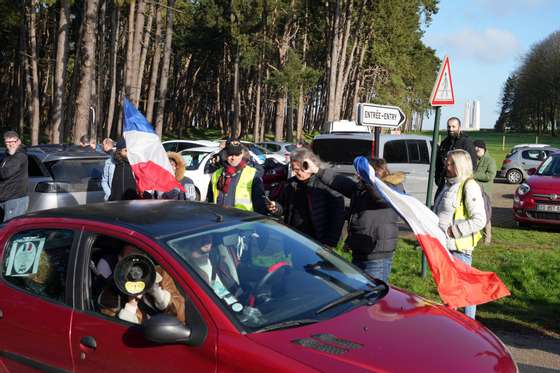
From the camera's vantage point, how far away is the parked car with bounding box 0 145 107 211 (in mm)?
9891

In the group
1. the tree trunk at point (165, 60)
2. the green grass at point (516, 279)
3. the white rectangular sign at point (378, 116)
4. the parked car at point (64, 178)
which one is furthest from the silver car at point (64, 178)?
the tree trunk at point (165, 60)

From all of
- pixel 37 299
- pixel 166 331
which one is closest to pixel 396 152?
pixel 37 299

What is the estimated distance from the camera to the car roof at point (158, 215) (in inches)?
150

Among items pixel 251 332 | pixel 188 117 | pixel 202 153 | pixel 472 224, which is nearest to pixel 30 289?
pixel 251 332

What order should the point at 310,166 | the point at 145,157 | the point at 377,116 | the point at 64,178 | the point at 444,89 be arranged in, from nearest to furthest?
1. the point at 310,166
2. the point at 145,157
3. the point at 444,89
4. the point at 377,116
5. the point at 64,178

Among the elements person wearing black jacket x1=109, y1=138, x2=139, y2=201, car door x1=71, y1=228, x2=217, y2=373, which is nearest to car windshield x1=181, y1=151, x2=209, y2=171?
person wearing black jacket x1=109, y1=138, x2=139, y2=201

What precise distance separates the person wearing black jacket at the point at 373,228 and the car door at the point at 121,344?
2.36 meters

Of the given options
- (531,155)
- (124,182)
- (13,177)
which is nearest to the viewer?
(124,182)

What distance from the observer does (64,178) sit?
1014cm

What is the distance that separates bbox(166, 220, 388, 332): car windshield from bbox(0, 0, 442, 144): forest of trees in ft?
73.8

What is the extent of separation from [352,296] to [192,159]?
47.5 feet

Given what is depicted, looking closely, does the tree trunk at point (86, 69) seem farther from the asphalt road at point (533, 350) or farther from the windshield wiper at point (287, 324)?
the windshield wiper at point (287, 324)

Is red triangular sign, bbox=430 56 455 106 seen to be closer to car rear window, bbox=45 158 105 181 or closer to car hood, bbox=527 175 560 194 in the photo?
car hood, bbox=527 175 560 194

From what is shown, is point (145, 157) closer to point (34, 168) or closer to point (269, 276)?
point (269, 276)
